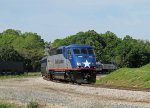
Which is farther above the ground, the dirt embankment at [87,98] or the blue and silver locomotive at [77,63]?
the blue and silver locomotive at [77,63]

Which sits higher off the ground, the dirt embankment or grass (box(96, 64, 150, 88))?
grass (box(96, 64, 150, 88))

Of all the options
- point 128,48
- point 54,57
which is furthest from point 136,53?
point 54,57

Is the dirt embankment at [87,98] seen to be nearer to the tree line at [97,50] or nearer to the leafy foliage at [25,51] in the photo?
the tree line at [97,50]

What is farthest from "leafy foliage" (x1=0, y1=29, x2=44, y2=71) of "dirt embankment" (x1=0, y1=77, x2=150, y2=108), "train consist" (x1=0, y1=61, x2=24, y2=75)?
"dirt embankment" (x1=0, y1=77, x2=150, y2=108)

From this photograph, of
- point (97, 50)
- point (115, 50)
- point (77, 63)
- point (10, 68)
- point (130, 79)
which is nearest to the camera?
point (77, 63)

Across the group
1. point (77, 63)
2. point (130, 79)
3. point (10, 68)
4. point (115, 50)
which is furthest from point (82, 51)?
point (115, 50)

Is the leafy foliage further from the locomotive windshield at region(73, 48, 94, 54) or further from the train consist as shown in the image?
the locomotive windshield at region(73, 48, 94, 54)

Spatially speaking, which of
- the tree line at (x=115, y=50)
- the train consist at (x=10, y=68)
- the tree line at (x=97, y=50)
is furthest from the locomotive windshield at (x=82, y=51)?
the tree line at (x=97, y=50)

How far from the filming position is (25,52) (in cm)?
13912

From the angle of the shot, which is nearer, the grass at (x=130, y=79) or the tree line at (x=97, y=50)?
the grass at (x=130, y=79)

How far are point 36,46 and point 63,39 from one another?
11.2 metres

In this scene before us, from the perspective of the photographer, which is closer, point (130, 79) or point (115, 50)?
point (130, 79)

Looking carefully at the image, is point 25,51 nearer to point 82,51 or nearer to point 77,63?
point 82,51

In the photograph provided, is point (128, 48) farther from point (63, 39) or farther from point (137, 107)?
point (137, 107)
